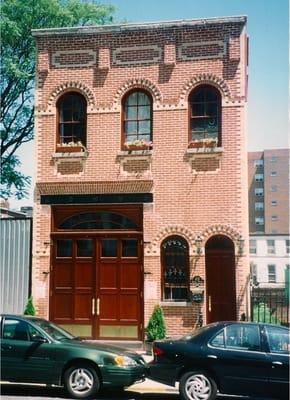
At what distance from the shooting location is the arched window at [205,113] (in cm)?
1616

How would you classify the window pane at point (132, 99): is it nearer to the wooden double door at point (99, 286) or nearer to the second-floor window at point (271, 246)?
the wooden double door at point (99, 286)

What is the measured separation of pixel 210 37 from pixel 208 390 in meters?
10.2

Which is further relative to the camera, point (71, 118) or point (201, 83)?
point (71, 118)

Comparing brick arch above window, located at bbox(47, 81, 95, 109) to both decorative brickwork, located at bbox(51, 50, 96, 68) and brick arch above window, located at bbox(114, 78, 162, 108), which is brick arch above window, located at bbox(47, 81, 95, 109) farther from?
brick arch above window, located at bbox(114, 78, 162, 108)

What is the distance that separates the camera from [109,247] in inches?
632

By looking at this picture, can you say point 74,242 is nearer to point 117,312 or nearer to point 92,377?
point 117,312

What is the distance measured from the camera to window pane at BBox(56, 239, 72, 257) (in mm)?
16281

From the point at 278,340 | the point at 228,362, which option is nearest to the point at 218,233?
the point at 278,340

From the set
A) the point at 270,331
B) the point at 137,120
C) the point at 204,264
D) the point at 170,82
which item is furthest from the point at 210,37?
the point at 270,331

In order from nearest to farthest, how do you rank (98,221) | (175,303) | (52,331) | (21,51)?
(52,331)
(175,303)
(98,221)
(21,51)

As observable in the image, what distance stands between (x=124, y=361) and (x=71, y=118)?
8773mm

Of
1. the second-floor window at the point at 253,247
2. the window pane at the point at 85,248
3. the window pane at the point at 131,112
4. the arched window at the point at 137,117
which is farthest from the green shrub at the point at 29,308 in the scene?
the second-floor window at the point at 253,247

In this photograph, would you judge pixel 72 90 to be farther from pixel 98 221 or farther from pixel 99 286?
pixel 99 286

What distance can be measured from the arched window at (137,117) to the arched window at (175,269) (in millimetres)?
3113
